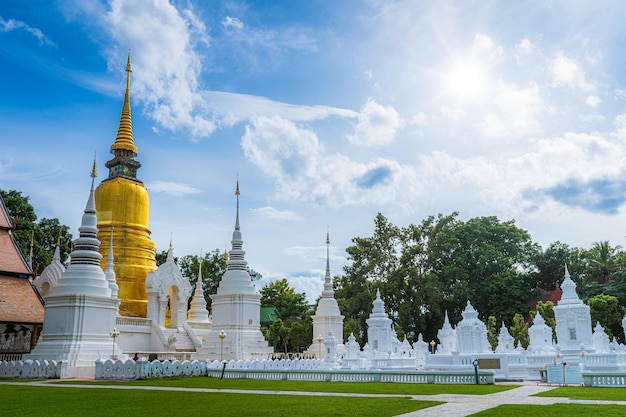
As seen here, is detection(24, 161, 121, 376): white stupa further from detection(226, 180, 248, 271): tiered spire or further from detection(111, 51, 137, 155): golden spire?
detection(111, 51, 137, 155): golden spire

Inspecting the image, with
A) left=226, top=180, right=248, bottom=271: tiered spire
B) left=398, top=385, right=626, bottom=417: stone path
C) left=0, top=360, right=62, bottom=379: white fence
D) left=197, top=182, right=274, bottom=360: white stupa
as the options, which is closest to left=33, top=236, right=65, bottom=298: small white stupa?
left=197, top=182, right=274, bottom=360: white stupa

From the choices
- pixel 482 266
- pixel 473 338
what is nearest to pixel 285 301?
pixel 482 266

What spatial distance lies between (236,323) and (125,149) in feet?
61.8

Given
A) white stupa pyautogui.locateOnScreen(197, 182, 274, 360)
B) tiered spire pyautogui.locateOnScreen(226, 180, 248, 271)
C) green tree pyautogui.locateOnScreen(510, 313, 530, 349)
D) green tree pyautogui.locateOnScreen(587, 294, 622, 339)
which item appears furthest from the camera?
green tree pyautogui.locateOnScreen(510, 313, 530, 349)

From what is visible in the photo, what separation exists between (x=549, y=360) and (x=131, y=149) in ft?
113

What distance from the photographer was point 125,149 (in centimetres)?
4672

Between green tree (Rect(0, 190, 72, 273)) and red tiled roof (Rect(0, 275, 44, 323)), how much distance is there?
1709 cm

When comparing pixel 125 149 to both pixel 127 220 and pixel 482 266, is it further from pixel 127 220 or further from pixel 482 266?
pixel 482 266

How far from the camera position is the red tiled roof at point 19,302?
94.2ft

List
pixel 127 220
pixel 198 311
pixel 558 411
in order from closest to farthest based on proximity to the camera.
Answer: pixel 558 411, pixel 127 220, pixel 198 311

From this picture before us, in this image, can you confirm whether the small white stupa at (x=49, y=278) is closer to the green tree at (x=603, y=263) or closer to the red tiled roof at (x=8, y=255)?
the red tiled roof at (x=8, y=255)

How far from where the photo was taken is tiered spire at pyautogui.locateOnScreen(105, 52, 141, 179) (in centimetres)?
4628

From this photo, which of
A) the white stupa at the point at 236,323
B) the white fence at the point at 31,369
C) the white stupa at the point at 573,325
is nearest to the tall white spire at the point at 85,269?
the white fence at the point at 31,369

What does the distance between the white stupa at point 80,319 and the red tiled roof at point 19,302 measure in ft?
4.73
